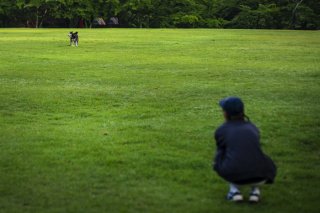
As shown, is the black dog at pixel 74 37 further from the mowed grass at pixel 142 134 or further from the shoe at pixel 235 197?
the shoe at pixel 235 197

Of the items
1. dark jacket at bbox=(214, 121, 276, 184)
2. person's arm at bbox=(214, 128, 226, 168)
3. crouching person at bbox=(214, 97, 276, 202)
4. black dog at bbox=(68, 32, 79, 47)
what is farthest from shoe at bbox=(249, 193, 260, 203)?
black dog at bbox=(68, 32, 79, 47)

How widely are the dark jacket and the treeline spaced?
7113 centimetres

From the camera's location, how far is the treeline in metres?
78.6

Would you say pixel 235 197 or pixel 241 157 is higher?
pixel 241 157

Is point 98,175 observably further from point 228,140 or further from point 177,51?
point 177,51

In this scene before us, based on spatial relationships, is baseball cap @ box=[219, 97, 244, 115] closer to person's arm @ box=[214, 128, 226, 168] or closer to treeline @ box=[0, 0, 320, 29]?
person's arm @ box=[214, 128, 226, 168]

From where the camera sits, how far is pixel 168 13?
8619cm

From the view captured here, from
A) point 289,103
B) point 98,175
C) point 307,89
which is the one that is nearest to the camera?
point 98,175

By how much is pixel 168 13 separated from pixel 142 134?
7624 centimetres

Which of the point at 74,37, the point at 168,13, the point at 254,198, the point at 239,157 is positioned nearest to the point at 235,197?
the point at 254,198

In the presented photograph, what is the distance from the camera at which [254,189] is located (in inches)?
288

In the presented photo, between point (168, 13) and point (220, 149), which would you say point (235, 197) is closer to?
point (220, 149)

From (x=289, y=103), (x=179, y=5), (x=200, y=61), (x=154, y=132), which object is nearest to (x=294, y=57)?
(x=200, y=61)

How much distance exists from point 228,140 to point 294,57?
23.3 meters
